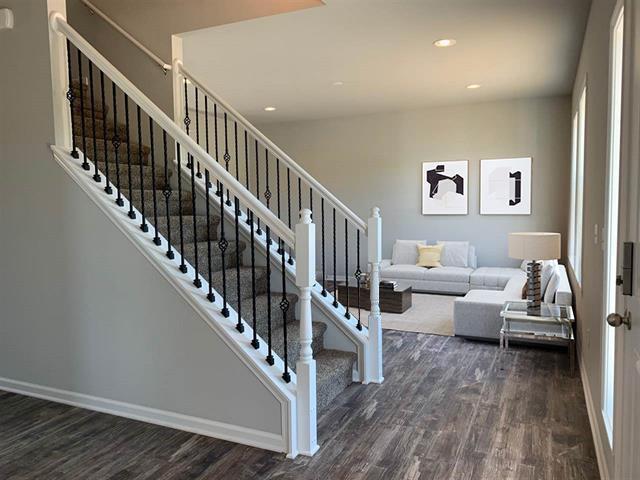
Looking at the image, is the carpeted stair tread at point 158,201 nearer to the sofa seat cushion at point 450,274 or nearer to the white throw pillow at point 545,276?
the white throw pillow at point 545,276

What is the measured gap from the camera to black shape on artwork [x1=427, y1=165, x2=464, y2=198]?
7.66m

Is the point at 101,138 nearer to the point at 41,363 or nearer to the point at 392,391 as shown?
the point at 41,363

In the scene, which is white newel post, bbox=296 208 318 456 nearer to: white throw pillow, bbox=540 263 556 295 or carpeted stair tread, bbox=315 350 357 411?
carpeted stair tread, bbox=315 350 357 411


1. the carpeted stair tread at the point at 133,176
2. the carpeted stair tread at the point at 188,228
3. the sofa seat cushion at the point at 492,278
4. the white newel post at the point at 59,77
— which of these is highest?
the white newel post at the point at 59,77

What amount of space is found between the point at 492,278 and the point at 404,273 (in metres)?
1.25

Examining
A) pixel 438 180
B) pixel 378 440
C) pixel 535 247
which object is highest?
pixel 438 180

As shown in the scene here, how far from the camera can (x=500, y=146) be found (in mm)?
7371

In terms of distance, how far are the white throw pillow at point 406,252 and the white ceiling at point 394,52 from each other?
2.21 m

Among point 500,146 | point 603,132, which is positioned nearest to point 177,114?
point 603,132

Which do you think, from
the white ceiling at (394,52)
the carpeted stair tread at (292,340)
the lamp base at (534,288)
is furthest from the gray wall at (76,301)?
the lamp base at (534,288)

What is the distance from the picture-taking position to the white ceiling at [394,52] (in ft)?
11.9

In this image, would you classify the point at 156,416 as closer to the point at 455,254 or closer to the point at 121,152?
the point at 121,152

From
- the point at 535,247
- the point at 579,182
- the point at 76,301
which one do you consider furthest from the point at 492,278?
the point at 76,301

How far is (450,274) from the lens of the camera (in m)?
7.07
